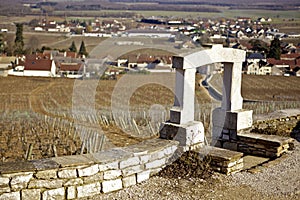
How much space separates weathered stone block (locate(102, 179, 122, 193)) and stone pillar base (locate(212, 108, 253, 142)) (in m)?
2.90

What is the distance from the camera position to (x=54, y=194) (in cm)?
478

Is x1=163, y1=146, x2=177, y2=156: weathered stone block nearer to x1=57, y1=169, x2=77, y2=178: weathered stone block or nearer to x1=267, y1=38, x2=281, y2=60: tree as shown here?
x1=57, y1=169, x2=77, y2=178: weathered stone block

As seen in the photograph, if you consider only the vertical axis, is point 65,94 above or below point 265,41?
below

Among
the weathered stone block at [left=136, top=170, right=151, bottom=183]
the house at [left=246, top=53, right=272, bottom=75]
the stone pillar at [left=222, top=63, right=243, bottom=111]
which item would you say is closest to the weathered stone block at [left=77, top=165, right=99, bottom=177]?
the weathered stone block at [left=136, top=170, right=151, bottom=183]

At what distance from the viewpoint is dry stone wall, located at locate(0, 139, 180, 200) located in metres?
4.61

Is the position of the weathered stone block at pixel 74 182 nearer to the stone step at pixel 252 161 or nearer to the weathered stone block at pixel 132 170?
the weathered stone block at pixel 132 170

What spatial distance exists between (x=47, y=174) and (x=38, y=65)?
3700 centimetres

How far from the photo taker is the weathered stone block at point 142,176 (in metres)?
5.53

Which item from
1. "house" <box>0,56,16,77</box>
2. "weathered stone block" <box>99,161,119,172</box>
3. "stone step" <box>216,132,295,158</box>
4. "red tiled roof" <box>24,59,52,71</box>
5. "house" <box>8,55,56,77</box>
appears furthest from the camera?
"red tiled roof" <box>24,59,52,71</box>

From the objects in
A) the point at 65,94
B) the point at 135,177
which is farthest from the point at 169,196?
the point at 65,94

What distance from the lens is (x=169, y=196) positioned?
16.9 ft

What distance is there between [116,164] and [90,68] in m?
28.6

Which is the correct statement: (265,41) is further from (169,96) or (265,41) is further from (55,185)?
(55,185)

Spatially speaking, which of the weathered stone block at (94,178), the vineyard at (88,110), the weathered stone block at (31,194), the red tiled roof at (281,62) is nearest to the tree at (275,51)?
the red tiled roof at (281,62)
